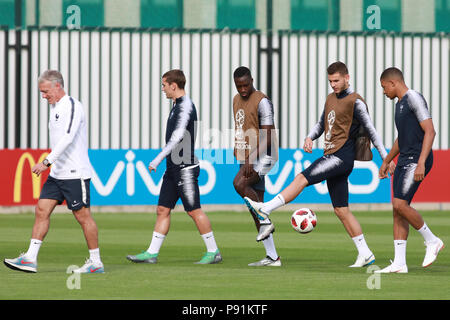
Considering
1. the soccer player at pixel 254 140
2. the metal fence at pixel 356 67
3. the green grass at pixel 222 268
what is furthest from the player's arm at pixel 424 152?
the metal fence at pixel 356 67

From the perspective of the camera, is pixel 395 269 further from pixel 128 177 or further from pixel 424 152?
pixel 128 177

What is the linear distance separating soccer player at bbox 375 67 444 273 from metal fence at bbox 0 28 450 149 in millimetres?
12740

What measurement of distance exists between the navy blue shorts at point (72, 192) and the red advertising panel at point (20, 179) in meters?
10.6

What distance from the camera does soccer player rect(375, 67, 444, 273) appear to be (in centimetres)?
1014

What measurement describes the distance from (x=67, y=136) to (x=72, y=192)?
0.55 meters

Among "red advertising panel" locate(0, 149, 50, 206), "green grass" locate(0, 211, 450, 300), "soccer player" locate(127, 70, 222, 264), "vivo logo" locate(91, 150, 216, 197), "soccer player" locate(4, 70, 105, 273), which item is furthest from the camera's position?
"vivo logo" locate(91, 150, 216, 197)

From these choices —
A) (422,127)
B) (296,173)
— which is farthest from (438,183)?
(422,127)

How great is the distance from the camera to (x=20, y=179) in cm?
2062

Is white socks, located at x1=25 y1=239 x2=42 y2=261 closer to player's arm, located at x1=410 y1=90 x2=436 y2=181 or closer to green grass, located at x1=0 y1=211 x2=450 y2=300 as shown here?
green grass, located at x1=0 y1=211 x2=450 y2=300

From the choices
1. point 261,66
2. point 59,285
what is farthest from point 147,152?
point 59,285

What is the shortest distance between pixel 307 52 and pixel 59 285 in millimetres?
15589

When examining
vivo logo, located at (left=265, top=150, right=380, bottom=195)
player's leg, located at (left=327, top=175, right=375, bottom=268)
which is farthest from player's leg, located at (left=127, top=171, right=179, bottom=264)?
vivo logo, located at (left=265, top=150, right=380, bottom=195)

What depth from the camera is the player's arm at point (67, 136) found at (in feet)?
32.2

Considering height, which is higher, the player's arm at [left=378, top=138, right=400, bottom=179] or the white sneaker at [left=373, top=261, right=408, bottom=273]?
the player's arm at [left=378, top=138, right=400, bottom=179]
